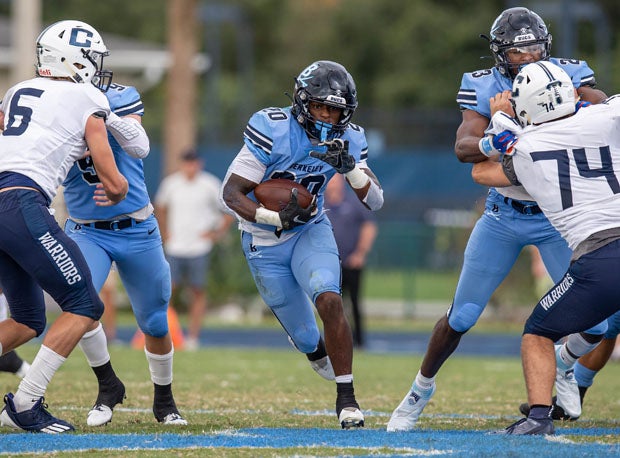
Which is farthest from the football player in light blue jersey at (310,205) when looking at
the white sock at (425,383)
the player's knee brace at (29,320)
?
the player's knee brace at (29,320)

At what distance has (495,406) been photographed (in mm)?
7117

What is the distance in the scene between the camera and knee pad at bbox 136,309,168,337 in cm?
601

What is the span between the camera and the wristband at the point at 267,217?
5.83 meters

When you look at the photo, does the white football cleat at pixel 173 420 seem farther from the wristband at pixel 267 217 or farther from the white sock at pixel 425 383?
the white sock at pixel 425 383

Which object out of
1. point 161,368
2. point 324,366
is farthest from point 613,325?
point 161,368

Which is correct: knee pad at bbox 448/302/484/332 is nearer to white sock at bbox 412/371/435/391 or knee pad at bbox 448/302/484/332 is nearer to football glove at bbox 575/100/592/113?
white sock at bbox 412/371/435/391

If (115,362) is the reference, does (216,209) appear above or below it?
above

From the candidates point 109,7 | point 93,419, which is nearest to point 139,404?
point 93,419

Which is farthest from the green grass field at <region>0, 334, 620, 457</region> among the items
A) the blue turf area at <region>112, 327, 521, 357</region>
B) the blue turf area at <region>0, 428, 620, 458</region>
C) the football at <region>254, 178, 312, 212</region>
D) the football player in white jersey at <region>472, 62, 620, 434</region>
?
the blue turf area at <region>112, 327, 521, 357</region>

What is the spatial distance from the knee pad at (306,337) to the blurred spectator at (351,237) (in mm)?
5933

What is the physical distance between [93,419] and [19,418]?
0.62 meters

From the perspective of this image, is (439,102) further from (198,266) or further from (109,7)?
(198,266)

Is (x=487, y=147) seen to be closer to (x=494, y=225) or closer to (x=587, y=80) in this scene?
(x=494, y=225)

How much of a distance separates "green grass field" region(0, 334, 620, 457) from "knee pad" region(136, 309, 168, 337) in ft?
1.63
